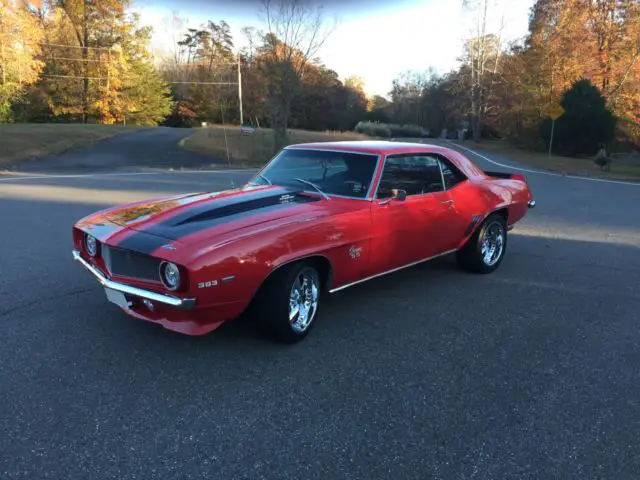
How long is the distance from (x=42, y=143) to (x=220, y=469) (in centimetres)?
2786

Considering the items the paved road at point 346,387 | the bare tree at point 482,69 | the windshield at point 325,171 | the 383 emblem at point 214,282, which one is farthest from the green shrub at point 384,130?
the 383 emblem at point 214,282

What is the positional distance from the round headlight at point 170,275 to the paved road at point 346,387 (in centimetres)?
59

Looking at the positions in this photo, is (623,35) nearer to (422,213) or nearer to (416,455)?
(422,213)

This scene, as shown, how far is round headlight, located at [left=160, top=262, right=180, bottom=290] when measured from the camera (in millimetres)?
3371

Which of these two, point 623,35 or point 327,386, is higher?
point 623,35

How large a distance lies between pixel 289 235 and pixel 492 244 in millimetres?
3321

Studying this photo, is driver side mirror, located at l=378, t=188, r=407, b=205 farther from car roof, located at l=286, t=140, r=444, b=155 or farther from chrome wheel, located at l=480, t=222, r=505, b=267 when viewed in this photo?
chrome wheel, located at l=480, t=222, r=505, b=267

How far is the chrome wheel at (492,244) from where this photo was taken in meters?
6.01

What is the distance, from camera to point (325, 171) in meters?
4.96

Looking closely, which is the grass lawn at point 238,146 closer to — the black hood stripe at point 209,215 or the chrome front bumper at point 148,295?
the black hood stripe at point 209,215

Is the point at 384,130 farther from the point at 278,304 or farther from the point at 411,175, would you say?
the point at 278,304

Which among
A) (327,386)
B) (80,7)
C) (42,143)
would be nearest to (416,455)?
(327,386)

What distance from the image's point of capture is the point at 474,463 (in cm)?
267

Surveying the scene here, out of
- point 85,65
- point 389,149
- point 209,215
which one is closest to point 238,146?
point 389,149
